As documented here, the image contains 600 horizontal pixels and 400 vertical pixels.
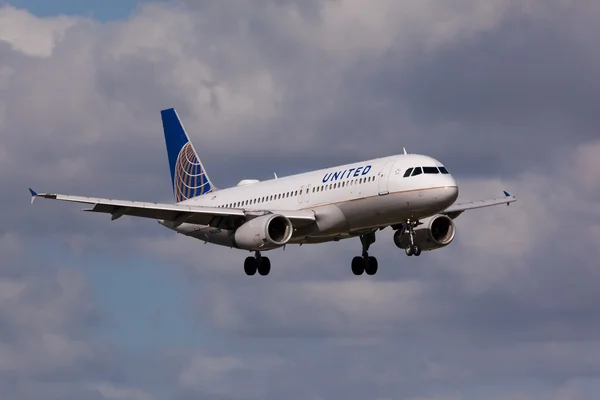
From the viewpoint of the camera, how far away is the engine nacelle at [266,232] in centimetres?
8050

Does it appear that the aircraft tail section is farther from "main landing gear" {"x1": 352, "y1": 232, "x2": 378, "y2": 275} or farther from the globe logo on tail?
"main landing gear" {"x1": 352, "y1": 232, "x2": 378, "y2": 275}

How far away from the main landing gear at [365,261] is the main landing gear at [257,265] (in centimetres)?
523

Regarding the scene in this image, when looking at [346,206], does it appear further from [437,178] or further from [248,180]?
[248,180]

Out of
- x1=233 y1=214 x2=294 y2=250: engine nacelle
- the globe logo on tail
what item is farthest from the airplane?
the globe logo on tail

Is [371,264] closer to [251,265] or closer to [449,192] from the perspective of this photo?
[251,265]

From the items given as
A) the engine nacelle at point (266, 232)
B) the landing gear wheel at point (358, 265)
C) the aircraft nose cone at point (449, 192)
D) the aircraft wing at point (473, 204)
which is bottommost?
the engine nacelle at point (266, 232)

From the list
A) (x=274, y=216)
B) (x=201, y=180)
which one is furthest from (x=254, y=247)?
(x=201, y=180)

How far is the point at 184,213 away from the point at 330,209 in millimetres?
8575

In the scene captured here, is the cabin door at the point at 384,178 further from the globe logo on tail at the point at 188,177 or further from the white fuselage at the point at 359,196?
the globe logo on tail at the point at 188,177

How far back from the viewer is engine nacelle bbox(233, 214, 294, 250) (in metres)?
80.5

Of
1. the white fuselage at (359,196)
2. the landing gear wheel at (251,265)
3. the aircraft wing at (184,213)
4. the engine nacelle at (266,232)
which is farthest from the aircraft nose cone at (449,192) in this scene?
the landing gear wheel at (251,265)

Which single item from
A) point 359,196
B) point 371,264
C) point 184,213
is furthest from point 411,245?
point 184,213

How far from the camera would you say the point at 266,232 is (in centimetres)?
8031

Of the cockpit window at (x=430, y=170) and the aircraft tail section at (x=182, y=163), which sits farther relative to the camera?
the aircraft tail section at (x=182, y=163)
